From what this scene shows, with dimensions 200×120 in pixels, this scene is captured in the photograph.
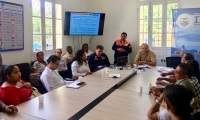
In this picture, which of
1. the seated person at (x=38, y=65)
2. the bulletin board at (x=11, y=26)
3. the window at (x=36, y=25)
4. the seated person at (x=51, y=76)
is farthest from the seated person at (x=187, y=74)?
the window at (x=36, y=25)

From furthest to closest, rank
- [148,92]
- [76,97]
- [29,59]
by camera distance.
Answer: [29,59] → [148,92] → [76,97]

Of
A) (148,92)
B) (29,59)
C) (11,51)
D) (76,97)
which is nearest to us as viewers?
(76,97)

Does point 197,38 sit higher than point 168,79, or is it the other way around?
point 197,38

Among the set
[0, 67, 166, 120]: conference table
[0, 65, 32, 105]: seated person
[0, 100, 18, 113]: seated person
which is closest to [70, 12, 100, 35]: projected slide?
[0, 67, 166, 120]: conference table

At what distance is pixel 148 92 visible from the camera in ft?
8.25

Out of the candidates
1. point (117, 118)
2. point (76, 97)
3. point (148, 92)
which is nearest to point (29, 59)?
point (76, 97)

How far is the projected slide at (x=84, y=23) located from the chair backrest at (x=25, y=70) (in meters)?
1.87

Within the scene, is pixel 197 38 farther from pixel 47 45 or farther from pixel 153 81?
pixel 47 45

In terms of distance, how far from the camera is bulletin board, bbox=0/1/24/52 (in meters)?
3.83

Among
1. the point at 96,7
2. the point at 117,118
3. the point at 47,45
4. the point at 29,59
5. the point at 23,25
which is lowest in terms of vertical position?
the point at 117,118

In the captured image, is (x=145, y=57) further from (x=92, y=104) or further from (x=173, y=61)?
(x=92, y=104)

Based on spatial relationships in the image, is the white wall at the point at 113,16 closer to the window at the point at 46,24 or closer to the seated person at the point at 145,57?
the window at the point at 46,24

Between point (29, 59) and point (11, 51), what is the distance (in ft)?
1.78

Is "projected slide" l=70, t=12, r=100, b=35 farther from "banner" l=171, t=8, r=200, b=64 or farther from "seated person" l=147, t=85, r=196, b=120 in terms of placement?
"seated person" l=147, t=85, r=196, b=120
